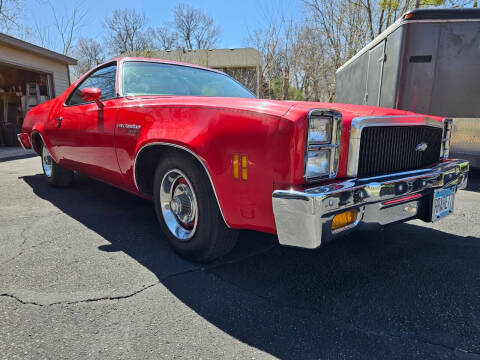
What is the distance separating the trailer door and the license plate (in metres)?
3.46

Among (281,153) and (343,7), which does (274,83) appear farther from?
(281,153)

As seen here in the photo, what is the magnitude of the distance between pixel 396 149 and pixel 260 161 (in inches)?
41.9

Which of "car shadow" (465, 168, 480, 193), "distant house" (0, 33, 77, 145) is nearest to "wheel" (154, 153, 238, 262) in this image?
"car shadow" (465, 168, 480, 193)

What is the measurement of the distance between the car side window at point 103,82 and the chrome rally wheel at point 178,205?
1.15 metres

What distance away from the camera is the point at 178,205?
2.35m

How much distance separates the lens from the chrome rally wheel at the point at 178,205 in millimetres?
2266

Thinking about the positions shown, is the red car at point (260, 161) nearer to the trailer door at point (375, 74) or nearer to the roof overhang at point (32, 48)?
the trailer door at point (375, 74)

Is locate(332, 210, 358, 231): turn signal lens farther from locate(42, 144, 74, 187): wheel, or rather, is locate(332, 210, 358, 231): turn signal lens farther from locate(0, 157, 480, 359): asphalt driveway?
locate(42, 144, 74, 187): wheel

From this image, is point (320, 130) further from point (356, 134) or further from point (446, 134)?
point (446, 134)

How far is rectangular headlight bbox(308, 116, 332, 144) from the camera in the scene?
1.64 metres

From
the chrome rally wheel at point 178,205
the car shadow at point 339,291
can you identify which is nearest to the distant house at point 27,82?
the car shadow at point 339,291

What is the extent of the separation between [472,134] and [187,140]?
459cm

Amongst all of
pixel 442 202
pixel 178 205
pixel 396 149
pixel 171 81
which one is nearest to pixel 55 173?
pixel 171 81

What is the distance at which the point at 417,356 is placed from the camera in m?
1.43
